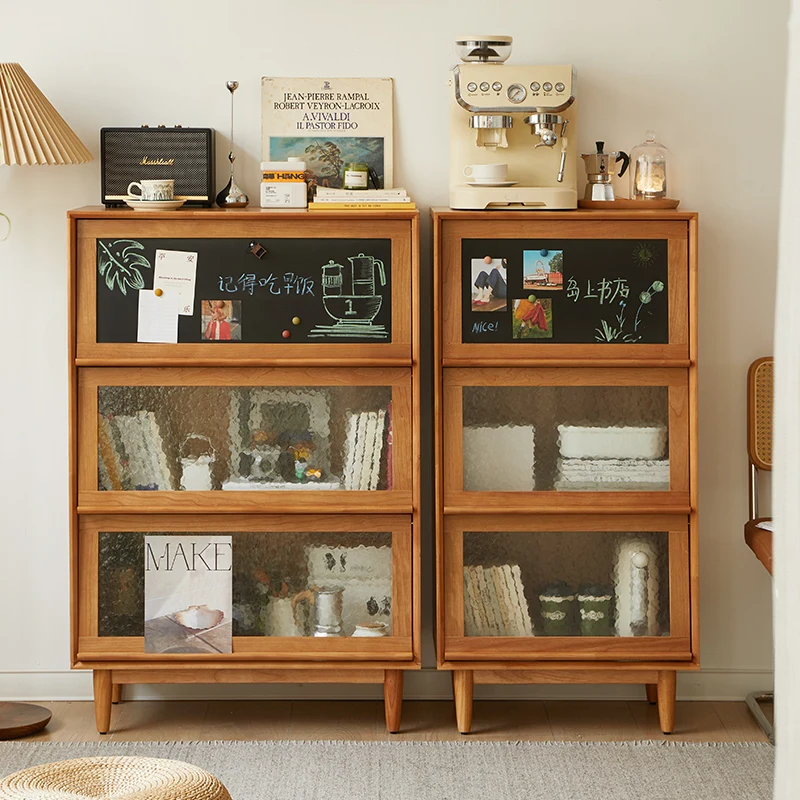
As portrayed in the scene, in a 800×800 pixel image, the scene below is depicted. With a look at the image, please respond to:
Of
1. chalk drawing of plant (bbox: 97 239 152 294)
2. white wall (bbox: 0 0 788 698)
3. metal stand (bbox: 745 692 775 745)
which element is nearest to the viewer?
chalk drawing of plant (bbox: 97 239 152 294)

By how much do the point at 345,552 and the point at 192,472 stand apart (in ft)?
1.58

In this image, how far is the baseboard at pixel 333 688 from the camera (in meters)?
3.21

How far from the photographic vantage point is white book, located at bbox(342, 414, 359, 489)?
2.86m

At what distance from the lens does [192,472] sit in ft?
9.41

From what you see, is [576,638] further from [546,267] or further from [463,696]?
[546,267]

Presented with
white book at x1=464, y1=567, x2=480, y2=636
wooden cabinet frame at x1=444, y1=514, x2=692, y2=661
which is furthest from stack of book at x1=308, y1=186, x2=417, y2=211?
white book at x1=464, y1=567, x2=480, y2=636

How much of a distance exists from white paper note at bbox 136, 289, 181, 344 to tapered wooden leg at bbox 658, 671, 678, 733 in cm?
166

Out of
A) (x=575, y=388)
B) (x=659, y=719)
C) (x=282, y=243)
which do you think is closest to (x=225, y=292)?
(x=282, y=243)

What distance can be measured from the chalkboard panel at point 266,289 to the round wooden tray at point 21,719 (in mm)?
1122

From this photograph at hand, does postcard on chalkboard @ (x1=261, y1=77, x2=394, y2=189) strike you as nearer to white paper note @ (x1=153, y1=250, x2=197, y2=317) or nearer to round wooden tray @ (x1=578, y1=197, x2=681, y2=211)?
white paper note @ (x1=153, y1=250, x2=197, y2=317)

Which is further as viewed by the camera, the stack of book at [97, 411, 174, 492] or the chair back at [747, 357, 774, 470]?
the chair back at [747, 357, 774, 470]

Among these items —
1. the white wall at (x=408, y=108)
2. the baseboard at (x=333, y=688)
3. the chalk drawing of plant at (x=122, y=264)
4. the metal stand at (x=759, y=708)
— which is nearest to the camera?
the chalk drawing of plant at (x=122, y=264)

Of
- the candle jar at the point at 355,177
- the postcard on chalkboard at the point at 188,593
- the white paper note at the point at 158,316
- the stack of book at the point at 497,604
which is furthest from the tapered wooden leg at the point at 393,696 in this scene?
the candle jar at the point at 355,177

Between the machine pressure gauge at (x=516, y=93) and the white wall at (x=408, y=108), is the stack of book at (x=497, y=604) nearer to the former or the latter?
the white wall at (x=408, y=108)
